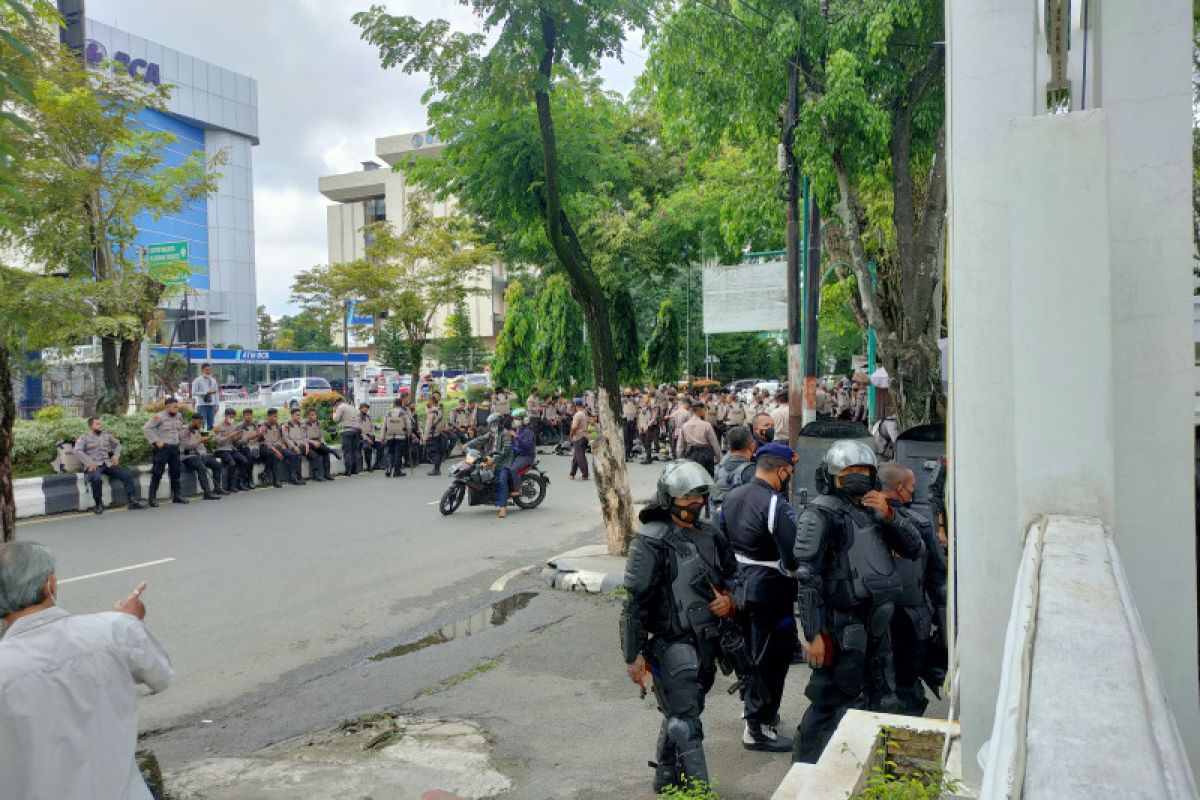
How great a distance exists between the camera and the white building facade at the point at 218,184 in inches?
2388

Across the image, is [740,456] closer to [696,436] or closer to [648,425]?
[696,436]

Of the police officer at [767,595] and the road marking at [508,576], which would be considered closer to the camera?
the police officer at [767,595]

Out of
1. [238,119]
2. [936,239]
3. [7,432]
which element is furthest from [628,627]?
[238,119]

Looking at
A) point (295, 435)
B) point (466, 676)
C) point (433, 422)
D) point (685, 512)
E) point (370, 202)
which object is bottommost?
point (466, 676)

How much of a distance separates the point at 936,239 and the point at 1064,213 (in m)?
11.0

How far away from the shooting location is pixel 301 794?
494cm

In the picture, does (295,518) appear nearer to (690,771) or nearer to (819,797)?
(690,771)

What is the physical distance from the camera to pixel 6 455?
19.1 ft

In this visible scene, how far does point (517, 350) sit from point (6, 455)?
1093 inches

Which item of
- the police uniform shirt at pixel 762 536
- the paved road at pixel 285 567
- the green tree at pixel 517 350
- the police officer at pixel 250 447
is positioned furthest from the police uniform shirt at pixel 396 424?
the police uniform shirt at pixel 762 536

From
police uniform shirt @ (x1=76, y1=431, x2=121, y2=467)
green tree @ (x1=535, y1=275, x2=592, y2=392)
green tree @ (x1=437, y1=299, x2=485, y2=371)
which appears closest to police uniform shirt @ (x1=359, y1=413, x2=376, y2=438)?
police uniform shirt @ (x1=76, y1=431, x2=121, y2=467)

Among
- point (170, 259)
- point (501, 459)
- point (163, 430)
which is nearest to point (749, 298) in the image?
point (501, 459)

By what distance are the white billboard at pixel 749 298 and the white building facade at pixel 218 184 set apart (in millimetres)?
48491

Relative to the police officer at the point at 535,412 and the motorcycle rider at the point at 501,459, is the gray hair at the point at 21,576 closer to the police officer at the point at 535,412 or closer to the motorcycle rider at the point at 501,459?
the motorcycle rider at the point at 501,459
